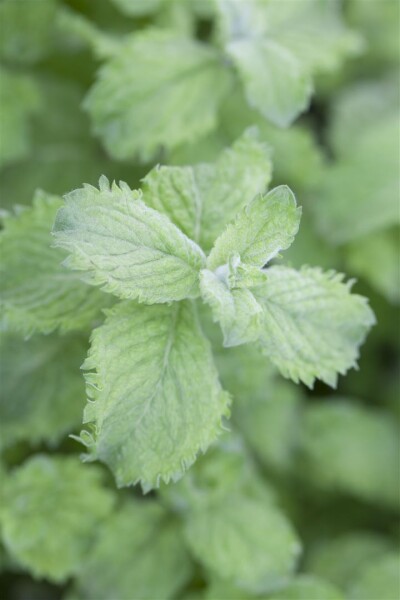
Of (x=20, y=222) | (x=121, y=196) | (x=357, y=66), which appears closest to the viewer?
(x=121, y=196)

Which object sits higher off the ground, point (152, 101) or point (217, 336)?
point (152, 101)

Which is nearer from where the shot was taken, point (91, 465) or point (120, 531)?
point (120, 531)

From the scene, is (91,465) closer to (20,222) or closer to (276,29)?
(20,222)

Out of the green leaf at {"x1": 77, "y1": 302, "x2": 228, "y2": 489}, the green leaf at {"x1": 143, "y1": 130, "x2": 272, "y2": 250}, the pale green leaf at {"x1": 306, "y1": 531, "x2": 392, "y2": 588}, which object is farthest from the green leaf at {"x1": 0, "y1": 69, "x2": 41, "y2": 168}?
the pale green leaf at {"x1": 306, "y1": 531, "x2": 392, "y2": 588}

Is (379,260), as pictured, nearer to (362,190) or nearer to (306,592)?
(362,190)

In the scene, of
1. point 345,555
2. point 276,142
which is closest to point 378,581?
point 345,555

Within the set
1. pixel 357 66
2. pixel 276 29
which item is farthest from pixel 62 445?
pixel 357 66
